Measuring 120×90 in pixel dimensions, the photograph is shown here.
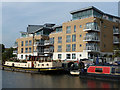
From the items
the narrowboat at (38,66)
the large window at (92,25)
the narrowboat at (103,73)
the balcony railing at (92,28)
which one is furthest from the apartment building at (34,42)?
the narrowboat at (103,73)

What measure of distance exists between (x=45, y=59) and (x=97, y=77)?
11.8 metres

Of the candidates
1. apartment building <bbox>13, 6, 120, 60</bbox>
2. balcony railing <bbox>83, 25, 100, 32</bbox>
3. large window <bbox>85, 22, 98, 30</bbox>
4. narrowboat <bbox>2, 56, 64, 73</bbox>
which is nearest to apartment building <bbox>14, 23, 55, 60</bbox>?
apartment building <bbox>13, 6, 120, 60</bbox>

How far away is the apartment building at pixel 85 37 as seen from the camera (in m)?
38.1

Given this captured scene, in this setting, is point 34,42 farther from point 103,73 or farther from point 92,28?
point 103,73

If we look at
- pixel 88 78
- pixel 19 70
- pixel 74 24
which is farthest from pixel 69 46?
pixel 88 78

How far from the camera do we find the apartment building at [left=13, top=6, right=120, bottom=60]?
3806 centimetres

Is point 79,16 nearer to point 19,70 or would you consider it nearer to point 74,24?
point 74,24

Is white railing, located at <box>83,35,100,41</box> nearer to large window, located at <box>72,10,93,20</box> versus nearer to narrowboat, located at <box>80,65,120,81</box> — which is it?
large window, located at <box>72,10,93,20</box>

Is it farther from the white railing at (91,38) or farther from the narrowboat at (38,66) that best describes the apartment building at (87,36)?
the narrowboat at (38,66)

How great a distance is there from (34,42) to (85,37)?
63.1 feet

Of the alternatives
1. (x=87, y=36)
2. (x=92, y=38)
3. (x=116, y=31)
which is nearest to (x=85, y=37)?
(x=87, y=36)

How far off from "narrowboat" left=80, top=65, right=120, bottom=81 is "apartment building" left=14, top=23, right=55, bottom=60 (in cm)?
2349

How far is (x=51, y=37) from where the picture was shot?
4772cm

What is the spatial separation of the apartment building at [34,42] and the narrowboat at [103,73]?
2349cm
